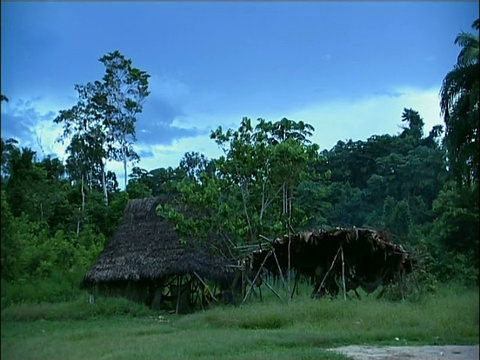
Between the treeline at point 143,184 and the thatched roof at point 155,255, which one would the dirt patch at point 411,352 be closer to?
the treeline at point 143,184

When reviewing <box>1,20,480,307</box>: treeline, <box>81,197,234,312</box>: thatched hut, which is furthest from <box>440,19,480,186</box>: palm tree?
<box>81,197,234,312</box>: thatched hut

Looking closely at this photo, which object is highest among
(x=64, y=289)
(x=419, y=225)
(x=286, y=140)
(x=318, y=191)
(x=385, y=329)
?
(x=286, y=140)

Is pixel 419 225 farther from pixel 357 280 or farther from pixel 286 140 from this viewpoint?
pixel 357 280

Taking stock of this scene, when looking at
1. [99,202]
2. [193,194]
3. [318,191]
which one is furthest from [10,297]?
[193,194]

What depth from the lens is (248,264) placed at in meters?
15.0

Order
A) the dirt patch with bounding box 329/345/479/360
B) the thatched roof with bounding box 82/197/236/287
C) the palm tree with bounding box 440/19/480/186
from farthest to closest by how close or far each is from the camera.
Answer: the thatched roof with bounding box 82/197/236/287
the dirt patch with bounding box 329/345/479/360
the palm tree with bounding box 440/19/480/186

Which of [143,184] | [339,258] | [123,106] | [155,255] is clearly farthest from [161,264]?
[123,106]

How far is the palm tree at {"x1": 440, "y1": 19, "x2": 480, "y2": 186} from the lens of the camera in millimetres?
6148

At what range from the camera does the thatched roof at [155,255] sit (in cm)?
1525

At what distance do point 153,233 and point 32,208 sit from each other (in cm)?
1109

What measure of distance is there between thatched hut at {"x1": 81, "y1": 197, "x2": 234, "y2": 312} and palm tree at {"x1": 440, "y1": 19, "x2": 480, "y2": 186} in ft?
30.1

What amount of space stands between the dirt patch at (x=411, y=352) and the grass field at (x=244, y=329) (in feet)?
0.40

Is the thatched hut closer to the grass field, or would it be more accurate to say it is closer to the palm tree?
the grass field

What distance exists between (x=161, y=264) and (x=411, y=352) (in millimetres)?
9355
